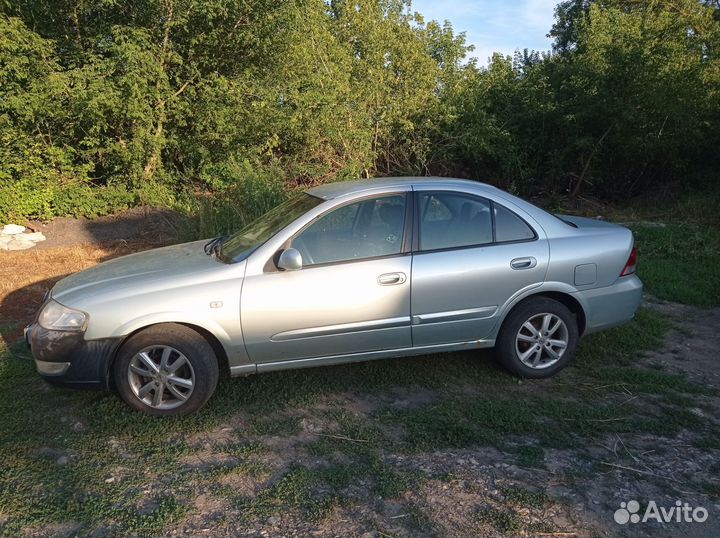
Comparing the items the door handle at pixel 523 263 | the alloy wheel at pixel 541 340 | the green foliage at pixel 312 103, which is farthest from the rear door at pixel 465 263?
the green foliage at pixel 312 103

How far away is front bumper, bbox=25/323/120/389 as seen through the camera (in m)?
3.80

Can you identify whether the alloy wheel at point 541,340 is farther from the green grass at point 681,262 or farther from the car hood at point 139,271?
the green grass at point 681,262

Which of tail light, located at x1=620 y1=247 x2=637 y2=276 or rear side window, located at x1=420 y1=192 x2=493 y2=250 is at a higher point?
rear side window, located at x1=420 y1=192 x2=493 y2=250

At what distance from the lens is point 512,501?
3.04m

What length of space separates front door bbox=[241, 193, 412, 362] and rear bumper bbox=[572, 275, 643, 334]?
149cm

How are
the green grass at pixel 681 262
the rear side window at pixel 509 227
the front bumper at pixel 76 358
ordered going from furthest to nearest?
1. the green grass at pixel 681 262
2. the rear side window at pixel 509 227
3. the front bumper at pixel 76 358

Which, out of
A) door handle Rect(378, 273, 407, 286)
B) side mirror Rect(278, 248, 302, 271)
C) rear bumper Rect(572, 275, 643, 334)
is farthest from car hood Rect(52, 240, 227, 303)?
rear bumper Rect(572, 275, 643, 334)

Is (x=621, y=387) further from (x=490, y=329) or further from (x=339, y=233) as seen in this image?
(x=339, y=233)

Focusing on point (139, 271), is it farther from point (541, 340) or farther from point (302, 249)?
point (541, 340)

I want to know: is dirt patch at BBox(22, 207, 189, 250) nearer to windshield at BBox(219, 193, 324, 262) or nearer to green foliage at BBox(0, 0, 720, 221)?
green foliage at BBox(0, 0, 720, 221)

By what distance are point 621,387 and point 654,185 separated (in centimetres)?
1161

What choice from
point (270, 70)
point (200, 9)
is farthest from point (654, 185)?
point (200, 9)

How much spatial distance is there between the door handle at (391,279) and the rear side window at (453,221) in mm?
309

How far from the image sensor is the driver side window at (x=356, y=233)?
4180 mm
